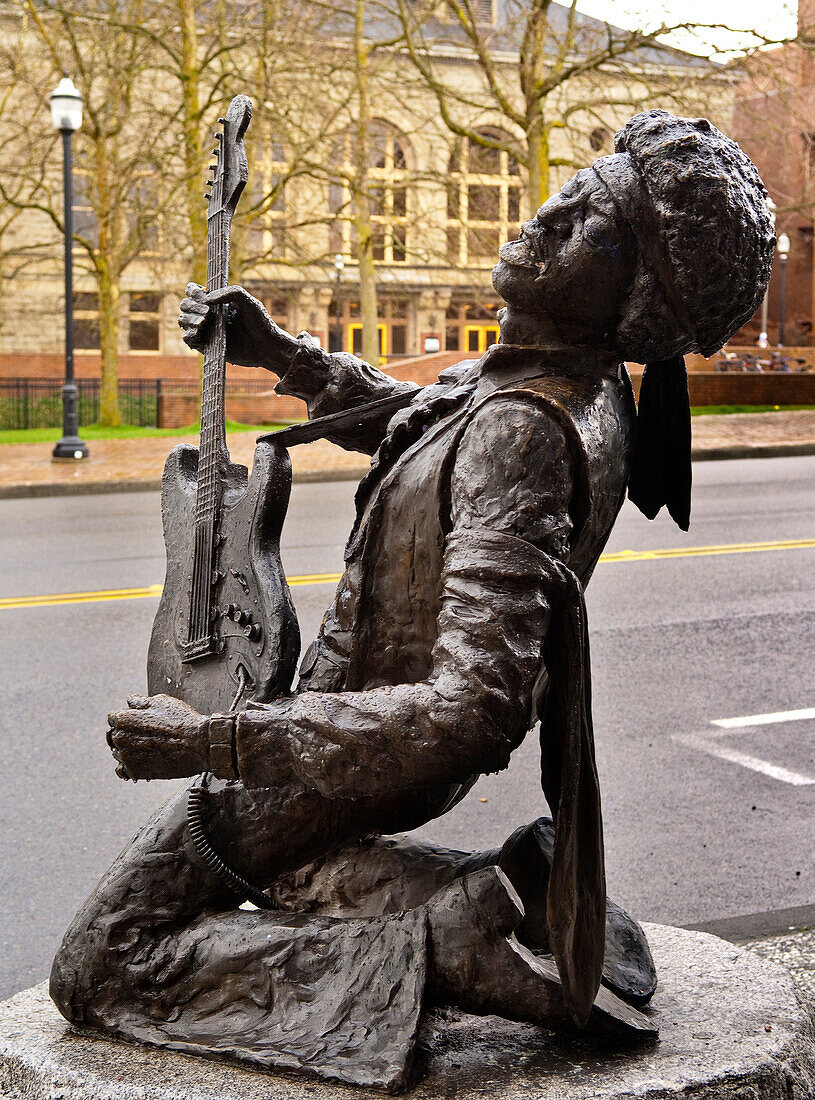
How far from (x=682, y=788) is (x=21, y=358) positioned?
143 ft

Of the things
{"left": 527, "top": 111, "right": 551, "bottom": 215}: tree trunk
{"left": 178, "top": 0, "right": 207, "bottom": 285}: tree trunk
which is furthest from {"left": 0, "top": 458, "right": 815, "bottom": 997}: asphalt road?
{"left": 527, "top": 111, "right": 551, "bottom": 215}: tree trunk

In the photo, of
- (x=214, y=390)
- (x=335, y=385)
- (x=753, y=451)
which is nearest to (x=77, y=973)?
(x=214, y=390)

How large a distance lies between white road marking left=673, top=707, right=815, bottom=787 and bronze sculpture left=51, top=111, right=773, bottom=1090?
3.72 meters

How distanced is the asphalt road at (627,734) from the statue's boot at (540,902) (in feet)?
7.28

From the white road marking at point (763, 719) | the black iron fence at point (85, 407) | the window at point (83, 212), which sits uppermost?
the window at point (83, 212)

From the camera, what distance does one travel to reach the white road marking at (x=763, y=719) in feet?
22.3

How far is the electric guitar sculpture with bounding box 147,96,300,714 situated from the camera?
2.59 m

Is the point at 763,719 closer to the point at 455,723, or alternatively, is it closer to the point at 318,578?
the point at 318,578

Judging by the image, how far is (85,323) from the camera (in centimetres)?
4878

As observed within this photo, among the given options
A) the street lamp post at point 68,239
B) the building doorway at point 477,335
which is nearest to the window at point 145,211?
the street lamp post at point 68,239

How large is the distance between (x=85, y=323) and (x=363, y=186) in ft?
81.0

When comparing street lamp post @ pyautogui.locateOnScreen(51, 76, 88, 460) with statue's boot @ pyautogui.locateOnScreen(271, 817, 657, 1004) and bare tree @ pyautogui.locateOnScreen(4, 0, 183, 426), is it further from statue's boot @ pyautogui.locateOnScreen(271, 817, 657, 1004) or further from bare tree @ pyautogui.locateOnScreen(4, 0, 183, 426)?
statue's boot @ pyautogui.locateOnScreen(271, 817, 657, 1004)

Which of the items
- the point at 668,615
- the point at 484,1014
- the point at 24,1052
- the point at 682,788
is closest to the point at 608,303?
the point at 484,1014

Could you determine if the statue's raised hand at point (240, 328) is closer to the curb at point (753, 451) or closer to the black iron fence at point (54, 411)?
the curb at point (753, 451)
